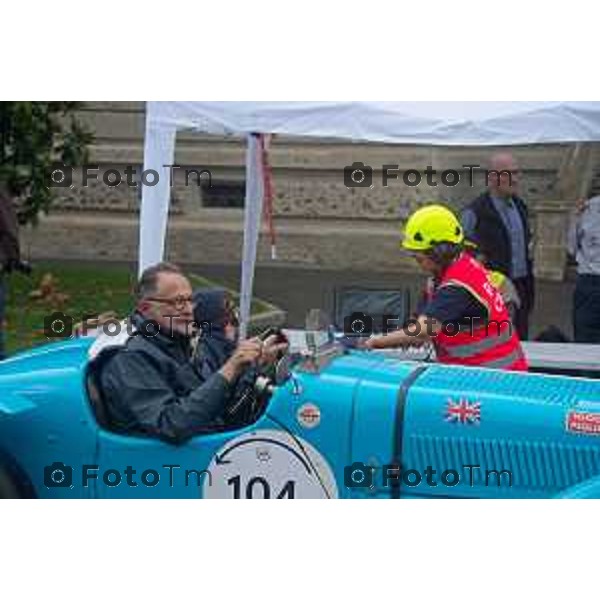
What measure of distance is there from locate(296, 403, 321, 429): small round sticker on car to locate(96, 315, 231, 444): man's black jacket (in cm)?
30

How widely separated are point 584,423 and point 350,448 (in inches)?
36.7

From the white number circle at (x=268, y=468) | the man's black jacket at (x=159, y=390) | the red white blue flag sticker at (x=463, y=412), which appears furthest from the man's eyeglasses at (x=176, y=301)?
the red white blue flag sticker at (x=463, y=412)

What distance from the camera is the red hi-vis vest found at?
17.7ft

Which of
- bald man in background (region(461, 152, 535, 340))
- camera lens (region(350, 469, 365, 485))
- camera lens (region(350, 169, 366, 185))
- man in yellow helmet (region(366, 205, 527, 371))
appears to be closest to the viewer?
camera lens (region(350, 469, 365, 485))

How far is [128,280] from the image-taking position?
1460 centimetres

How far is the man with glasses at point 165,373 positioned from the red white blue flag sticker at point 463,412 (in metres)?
0.80

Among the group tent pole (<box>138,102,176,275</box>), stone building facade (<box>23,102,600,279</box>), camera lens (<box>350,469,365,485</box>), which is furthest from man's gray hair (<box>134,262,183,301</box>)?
stone building facade (<box>23,102,600,279</box>)

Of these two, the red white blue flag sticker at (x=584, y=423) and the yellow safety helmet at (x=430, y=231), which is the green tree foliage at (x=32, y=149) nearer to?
the yellow safety helmet at (x=430, y=231)

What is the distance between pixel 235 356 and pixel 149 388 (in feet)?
1.24

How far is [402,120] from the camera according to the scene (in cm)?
754

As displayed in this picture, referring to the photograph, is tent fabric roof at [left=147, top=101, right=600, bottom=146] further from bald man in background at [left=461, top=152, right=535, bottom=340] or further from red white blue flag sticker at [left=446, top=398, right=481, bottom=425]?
red white blue flag sticker at [left=446, top=398, right=481, bottom=425]

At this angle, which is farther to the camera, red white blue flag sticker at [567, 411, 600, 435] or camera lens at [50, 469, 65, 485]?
camera lens at [50, 469, 65, 485]

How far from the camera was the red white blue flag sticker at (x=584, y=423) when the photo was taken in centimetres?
456

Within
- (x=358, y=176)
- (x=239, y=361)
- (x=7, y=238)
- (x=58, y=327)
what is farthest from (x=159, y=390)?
(x=358, y=176)
